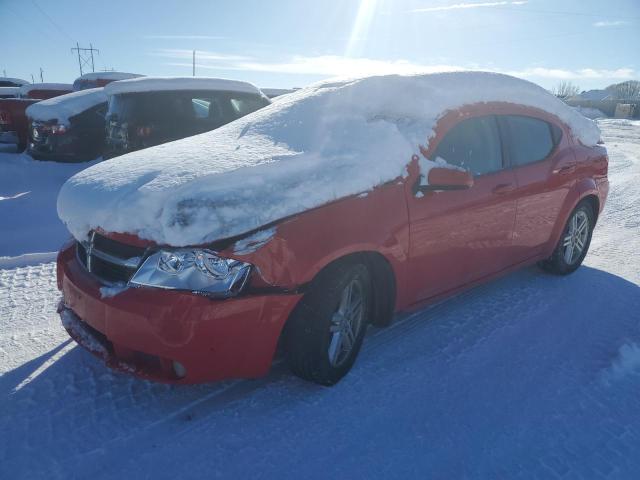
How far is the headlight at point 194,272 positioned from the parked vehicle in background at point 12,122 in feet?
31.5

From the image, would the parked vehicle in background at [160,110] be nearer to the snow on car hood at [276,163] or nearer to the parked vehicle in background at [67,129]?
the parked vehicle in background at [67,129]

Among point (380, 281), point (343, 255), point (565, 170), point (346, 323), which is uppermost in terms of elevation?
point (565, 170)

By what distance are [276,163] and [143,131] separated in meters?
5.21

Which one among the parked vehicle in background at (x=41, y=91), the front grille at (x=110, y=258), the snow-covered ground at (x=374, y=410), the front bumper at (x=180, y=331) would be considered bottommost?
the parked vehicle in background at (x=41, y=91)

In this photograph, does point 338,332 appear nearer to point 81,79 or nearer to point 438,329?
point 438,329

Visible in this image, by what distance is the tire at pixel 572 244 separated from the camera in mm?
4289

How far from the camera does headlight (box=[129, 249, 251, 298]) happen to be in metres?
2.20

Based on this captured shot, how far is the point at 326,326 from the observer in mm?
2527

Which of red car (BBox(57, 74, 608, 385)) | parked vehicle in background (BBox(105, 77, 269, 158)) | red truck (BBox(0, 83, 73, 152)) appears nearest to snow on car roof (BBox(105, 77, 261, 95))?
parked vehicle in background (BBox(105, 77, 269, 158))

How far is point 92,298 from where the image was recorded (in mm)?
2344

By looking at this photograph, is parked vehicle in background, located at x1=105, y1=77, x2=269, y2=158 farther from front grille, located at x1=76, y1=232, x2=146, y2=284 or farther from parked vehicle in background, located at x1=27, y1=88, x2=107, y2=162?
front grille, located at x1=76, y1=232, x2=146, y2=284

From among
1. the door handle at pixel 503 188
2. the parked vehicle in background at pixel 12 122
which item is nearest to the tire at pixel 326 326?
the door handle at pixel 503 188

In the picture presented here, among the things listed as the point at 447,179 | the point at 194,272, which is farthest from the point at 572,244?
the point at 194,272

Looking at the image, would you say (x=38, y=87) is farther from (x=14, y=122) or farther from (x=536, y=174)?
(x=536, y=174)
